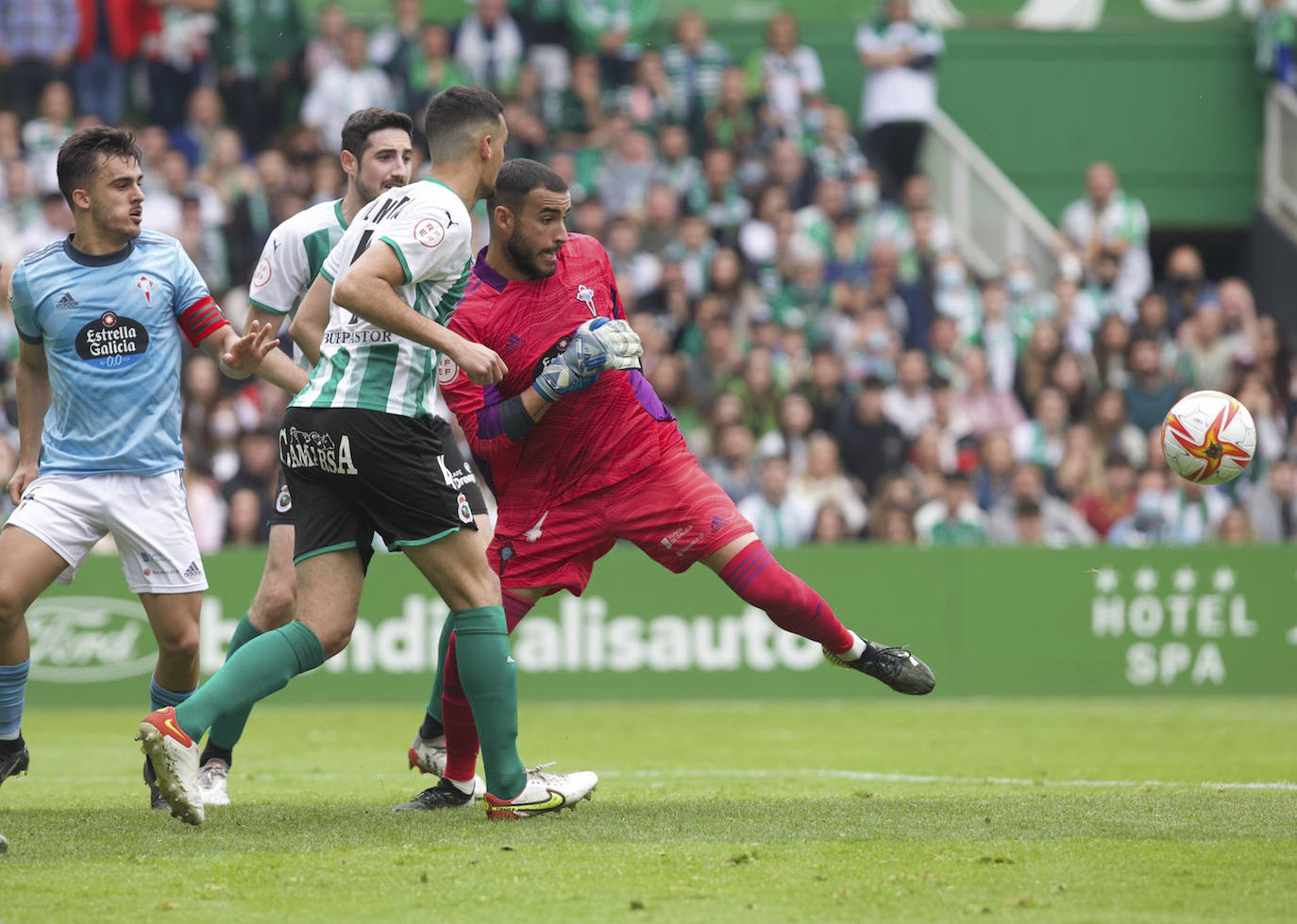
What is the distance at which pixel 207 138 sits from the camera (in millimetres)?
18094

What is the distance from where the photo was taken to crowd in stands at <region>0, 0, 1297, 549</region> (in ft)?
53.2

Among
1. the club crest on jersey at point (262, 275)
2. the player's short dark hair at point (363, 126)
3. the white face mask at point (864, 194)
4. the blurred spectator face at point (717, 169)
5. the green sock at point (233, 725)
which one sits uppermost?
the blurred spectator face at point (717, 169)

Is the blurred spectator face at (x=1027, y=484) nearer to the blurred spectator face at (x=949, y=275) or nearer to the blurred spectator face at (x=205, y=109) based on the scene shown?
the blurred spectator face at (x=949, y=275)

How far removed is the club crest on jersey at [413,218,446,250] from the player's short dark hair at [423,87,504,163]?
380mm

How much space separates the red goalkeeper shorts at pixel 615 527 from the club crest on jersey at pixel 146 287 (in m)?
1.70

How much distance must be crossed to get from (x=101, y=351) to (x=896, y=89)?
15.0m

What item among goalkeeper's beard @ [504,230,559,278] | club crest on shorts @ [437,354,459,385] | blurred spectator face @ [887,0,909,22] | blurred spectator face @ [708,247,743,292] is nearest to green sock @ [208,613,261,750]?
club crest on shorts @ [437,354,459,385]

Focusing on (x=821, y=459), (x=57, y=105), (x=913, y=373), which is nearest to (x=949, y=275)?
(x=913, y=373)

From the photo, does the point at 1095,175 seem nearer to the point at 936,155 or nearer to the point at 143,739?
the point at 936,155

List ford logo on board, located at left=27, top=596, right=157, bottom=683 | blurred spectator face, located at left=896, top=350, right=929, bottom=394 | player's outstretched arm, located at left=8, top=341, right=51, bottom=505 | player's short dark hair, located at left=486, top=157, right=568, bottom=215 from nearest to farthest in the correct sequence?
player's short dark hair, located at left=486, top=157, right=568, bottom=215 < player's outstretched arm, located at left=8, top=341, right=51, bottom=505 < ford logo on board, located at left=27, top=596, right=157, bottom=683 < blurred spectator face, located at left=896, top=350, right=929, bottom=394

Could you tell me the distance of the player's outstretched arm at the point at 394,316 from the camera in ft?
20.2

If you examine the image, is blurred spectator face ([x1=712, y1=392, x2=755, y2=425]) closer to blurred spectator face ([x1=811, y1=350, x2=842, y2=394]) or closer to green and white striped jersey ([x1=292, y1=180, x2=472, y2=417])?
blurred spectator face ([x1=811, y1=350, x2=842, y2=394])

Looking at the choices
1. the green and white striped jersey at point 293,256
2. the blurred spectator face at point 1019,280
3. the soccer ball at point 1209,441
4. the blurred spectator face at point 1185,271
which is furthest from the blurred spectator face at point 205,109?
the soccer ball at point 1209,441

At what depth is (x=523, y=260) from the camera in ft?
24.0
